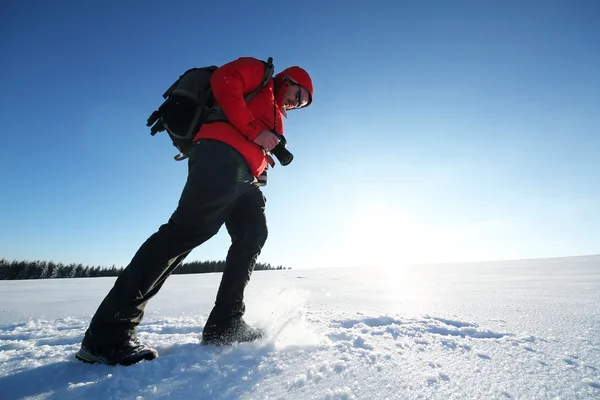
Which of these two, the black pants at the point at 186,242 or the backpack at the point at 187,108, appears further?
the backpack at the point at 187,108

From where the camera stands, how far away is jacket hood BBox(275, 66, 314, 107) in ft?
6.93

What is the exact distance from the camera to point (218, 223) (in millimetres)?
1602

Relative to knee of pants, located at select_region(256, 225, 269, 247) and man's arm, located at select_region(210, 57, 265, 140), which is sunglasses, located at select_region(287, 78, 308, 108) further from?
knee of pants, located at select_region(256, 225, 269, 247)

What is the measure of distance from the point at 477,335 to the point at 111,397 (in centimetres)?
180

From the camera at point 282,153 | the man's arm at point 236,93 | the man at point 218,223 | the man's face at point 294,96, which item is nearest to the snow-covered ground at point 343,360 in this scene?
the man at point 218,223

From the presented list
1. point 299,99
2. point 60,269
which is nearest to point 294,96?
point 299,99

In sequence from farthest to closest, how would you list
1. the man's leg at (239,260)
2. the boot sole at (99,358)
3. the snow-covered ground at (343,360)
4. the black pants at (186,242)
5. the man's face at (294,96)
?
the man's face at (294,96) < the man's leg at (239,260) < the black pants at (186,242) < the boot sole at (99,358) < the snow-covered ground at (343,360)

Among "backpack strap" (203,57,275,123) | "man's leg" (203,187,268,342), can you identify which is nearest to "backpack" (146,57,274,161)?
"backpack strap" (203,57,275,123)

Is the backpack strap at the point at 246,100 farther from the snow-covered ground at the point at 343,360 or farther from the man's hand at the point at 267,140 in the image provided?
the snow-covered ground at the point at 343,360

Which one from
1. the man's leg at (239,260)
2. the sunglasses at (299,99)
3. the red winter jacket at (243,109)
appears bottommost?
the man's leg at (239,260)

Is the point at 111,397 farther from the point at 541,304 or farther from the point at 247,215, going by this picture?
the point at 541,304

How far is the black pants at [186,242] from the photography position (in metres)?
1.36

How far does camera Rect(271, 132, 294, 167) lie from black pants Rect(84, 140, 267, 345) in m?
0.24

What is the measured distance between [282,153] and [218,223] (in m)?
0.61
